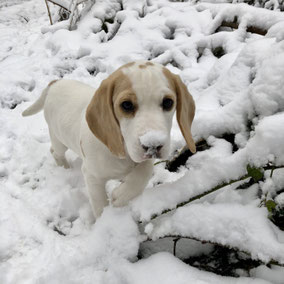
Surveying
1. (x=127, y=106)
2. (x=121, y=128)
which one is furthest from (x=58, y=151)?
(x=127, y=106)

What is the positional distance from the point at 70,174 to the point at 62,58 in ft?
9.09

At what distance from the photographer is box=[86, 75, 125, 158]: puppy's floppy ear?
162cm

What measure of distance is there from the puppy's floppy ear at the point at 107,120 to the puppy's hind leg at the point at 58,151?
1.11m

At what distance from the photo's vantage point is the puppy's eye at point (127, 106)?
1508mm

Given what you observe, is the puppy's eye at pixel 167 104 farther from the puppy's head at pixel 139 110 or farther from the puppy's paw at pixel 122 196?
the puppy's paw at pixel 122 196

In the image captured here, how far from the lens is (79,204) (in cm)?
239

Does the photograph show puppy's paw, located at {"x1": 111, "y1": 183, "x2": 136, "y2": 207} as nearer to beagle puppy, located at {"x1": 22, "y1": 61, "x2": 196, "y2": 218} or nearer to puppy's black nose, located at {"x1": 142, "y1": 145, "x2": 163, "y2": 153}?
beagle puppy, located at {"x1": 22, "y1": 61, "x2": 196, "y2": 218}

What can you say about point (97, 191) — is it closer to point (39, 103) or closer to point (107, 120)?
point (107, 120)

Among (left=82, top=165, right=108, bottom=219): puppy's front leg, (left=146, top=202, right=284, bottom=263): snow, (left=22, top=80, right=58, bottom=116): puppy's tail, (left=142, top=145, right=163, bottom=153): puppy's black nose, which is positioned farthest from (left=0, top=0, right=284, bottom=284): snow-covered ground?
(left=22, top=80, right=58, bottom=116): puppy's tail

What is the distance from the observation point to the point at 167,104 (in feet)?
5.15

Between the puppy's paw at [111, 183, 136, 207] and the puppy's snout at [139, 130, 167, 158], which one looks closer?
the puppy's snout at [139, 130, 167, 158]

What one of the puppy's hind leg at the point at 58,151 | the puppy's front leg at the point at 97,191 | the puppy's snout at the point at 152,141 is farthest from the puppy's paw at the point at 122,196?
the puppy's hind leg at the point at 58,151

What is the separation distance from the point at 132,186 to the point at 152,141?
0.53m

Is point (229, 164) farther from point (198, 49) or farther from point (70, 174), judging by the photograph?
point (198, 49)
